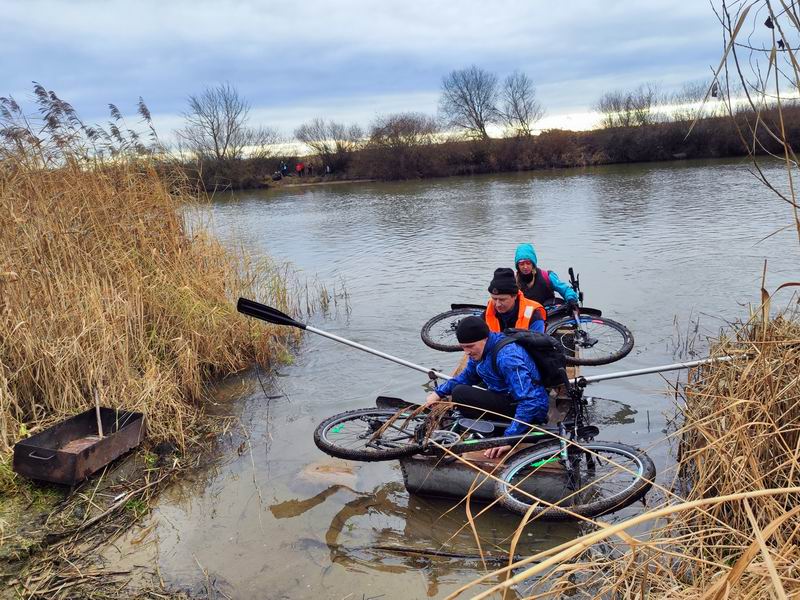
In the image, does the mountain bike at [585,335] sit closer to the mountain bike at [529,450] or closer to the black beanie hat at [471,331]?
the mountain bike at [529,450]

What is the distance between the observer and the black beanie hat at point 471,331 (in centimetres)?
467

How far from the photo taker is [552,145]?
37281mm

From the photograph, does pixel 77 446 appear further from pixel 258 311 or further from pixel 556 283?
pixel 556 283

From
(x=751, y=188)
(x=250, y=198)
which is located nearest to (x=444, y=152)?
(x=250, y=198)

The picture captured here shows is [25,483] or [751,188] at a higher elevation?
[751,188]

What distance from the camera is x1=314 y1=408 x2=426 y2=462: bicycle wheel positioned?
472 cm

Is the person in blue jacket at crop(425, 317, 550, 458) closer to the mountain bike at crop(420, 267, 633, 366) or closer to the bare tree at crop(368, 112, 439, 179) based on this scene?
the mountain bike at crop(420, 267, 633, 366)

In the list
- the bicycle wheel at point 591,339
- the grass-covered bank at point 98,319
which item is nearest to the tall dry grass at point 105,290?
the grass-covered bank at point 98,319

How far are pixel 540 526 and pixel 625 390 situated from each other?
2947 mm

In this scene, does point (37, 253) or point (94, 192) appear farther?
point (94, 192)

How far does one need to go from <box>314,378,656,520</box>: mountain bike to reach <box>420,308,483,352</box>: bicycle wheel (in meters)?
2.77

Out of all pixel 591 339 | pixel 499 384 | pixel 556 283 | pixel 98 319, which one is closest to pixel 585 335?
pixel 591 339

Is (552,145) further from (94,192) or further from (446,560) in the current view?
(446,560)

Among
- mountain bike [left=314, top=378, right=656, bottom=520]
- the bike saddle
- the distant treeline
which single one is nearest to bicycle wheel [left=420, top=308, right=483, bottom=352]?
mountain bike [left=314, top=378, right=656, bottom=520]
